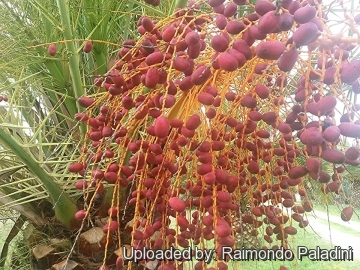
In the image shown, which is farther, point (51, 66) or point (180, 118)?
point (51, 66)

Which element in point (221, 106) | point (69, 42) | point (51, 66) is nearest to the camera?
point (221, 106)

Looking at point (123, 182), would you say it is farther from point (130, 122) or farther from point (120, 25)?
point (120, 25)

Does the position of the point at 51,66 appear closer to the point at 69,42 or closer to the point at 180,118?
the point at 69,42

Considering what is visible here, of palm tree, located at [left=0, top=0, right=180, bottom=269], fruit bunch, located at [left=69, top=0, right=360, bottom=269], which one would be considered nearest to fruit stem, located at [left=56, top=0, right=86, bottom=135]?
palm tree, located at [left=0, top=0, right=180, bottom=269]

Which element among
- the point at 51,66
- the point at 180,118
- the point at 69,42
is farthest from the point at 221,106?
the point at 51,66

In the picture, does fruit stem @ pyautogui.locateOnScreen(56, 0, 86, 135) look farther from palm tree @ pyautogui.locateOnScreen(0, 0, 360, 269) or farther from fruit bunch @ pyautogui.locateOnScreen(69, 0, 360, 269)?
fruit bunch @ pyautogui.locateOnScreen(69, 0, 360, 269)

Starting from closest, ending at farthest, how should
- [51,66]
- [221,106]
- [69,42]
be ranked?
[221,106]
[69,42]
[51,66]

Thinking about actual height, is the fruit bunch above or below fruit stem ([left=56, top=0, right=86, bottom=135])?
below

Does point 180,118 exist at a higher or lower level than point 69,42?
lower

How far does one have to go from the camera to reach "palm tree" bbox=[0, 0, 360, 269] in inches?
22.0

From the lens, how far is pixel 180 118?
0.80 meters

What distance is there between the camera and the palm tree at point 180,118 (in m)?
0.56

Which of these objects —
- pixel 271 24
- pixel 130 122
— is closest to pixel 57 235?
pixel 130 122

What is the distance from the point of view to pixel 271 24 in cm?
48
